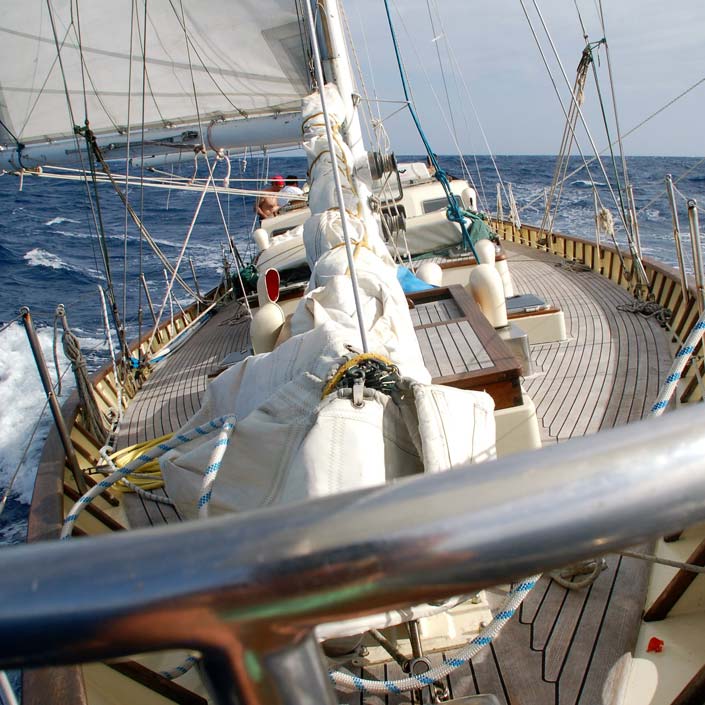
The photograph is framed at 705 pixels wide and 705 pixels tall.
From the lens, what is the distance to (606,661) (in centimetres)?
189

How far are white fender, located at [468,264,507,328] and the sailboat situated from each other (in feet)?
0.05

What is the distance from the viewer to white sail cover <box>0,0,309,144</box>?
6848mm

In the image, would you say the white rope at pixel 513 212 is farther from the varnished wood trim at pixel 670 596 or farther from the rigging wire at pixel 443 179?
the varnished wood trim at pixel 670 596

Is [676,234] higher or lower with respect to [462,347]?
higher

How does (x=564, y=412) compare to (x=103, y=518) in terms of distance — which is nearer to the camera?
(x=103, y=518)

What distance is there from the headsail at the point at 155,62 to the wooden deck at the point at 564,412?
8.89 feet

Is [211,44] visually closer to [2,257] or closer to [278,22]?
[278,22]

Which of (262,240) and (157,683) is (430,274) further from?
(157,683)

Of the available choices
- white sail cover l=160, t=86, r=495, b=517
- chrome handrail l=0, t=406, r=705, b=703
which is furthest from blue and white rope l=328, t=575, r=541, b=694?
chrome handrail l=0, t=406, r=705, b=703

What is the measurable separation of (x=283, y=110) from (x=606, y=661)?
689cm

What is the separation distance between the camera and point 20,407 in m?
7.73

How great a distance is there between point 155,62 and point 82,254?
11708mm

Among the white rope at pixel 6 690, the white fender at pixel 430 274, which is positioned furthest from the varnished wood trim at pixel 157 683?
the white fender at pixel 430 274

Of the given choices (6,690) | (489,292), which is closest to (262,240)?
(489,292)
